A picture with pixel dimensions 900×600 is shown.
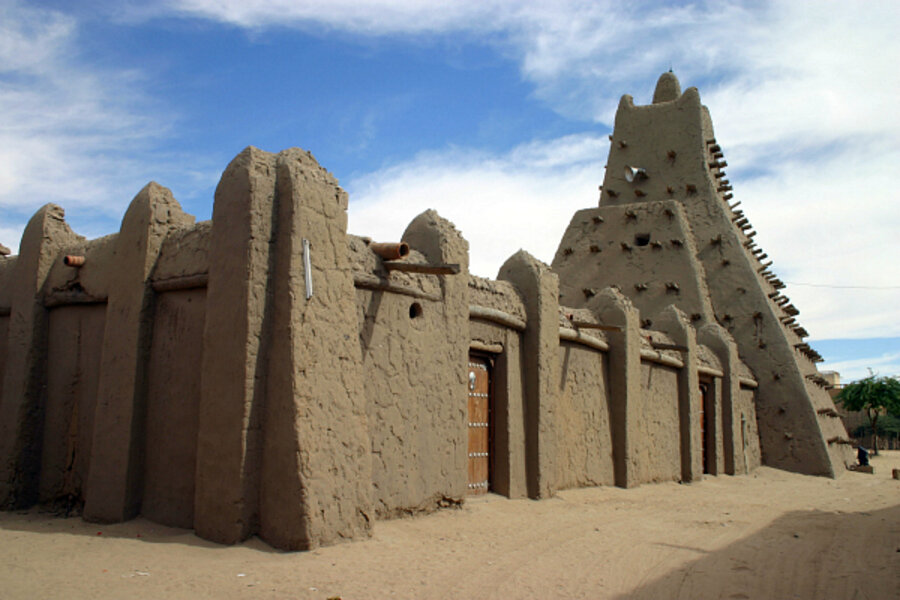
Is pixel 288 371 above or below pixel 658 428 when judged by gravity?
above

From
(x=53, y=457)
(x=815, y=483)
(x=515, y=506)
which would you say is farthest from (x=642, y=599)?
(x=815, y=483)

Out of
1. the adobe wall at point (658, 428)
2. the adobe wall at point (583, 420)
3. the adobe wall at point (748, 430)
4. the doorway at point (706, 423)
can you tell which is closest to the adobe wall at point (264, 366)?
the adobe wall at point (583, 420)

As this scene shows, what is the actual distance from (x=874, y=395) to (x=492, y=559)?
3096cm

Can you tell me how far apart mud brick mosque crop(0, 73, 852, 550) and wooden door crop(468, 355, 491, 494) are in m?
0.03

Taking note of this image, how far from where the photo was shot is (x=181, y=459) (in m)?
6.33

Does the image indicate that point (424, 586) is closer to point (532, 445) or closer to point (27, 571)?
point (27, 571)

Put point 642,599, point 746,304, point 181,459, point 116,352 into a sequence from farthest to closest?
1. point 746,304
2. point 116,352
3. point 181,459
4. point 642,599

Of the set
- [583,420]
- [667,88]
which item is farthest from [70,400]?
[667,88]

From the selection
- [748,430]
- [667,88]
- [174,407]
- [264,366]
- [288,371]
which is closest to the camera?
[288,371]

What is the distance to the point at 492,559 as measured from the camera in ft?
19.7

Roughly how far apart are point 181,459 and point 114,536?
2.53 ft

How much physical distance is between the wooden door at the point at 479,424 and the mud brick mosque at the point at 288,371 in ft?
0.10

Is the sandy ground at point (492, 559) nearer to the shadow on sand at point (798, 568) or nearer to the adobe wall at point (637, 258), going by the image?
the shadow on sand at point (798, 568)

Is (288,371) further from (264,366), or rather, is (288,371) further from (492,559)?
(492,559)
